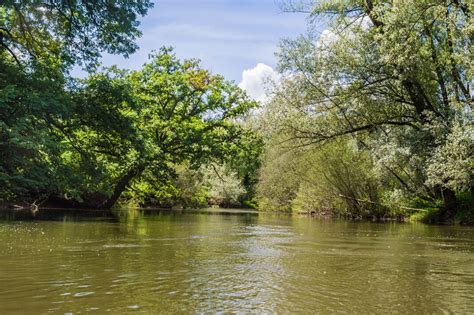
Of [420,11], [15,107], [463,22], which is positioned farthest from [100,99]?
[463,22]

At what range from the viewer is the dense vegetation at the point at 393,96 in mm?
20094

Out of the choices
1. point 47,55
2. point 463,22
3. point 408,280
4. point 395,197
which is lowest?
point 408,280

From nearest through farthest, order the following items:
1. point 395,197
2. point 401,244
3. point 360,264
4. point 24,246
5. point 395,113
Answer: point 360,264 < point 24,246 < point 401,244 < point 395,197 < point 395,113

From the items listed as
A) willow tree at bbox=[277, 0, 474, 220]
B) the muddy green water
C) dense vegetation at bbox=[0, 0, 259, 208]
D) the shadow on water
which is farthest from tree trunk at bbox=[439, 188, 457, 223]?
the shadow on water

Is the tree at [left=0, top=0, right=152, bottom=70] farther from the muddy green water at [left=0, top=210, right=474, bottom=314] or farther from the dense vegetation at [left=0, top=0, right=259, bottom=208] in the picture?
the muddy green water at [left=0, top=210, right=474, bottom=314]

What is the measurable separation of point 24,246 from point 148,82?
753 inches

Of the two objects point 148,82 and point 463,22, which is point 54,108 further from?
point 463,22

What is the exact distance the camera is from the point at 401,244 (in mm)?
14172

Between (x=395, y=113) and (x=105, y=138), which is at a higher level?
(x=395, y=113)

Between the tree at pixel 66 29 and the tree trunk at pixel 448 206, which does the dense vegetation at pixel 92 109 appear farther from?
the tree trunk at pixel 448 206

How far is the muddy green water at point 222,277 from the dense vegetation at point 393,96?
30.4 ft

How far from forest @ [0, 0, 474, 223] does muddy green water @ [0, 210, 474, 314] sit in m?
5.78

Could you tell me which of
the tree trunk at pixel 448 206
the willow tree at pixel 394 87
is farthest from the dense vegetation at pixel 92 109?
the tree trunk at pixel 448 206

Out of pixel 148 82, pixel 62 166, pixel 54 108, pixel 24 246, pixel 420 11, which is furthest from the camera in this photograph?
pixel 148 82
